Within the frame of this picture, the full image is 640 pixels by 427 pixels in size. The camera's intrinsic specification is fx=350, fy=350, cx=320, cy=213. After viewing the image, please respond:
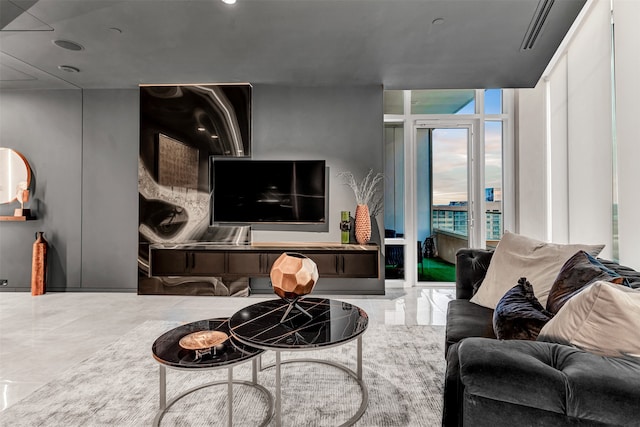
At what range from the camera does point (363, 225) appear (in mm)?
4156

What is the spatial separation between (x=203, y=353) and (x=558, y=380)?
1.33 m

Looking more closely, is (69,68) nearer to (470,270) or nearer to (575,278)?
(470,270)

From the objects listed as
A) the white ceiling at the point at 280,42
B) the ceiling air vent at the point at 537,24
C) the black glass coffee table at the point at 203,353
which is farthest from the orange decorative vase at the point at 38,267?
the ceiling air vent at the point at 537,24

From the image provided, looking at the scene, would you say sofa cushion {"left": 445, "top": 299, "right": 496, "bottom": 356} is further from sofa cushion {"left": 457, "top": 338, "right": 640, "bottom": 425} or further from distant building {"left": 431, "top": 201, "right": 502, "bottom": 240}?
distant building {"left": 431, "top": 201, "right": 502, "bottom": 240}

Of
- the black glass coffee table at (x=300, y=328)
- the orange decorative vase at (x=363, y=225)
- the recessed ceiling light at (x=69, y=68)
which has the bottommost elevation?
the black glass coffee table at (x=300, y=328)

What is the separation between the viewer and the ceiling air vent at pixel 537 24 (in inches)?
107

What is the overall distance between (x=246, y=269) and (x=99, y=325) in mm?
1469

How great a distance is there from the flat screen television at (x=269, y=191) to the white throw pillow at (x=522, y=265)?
2.31 metres

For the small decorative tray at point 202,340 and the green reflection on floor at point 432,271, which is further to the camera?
the green reflection on floor at point 432,271

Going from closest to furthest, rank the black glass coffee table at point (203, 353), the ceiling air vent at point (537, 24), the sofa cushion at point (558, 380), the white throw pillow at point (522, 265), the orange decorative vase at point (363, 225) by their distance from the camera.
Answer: the sofa cushion at point (558, 380) < the black glass coffee table at point (203, 353) < the white throw pillow at point (522, 265) < the ceiling air vent at point (537, 24) < the orange decorative vase at point (363, 225)

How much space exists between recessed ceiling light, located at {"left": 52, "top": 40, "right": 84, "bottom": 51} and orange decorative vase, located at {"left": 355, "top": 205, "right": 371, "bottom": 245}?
3356mm

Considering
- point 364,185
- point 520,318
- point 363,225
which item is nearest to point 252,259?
point 363,225

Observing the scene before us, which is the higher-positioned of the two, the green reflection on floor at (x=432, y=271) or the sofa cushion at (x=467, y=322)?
the sofa cushion at (x=467, y=322)

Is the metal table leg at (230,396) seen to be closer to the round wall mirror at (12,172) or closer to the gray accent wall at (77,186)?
the gray accent wall at (77,186)
